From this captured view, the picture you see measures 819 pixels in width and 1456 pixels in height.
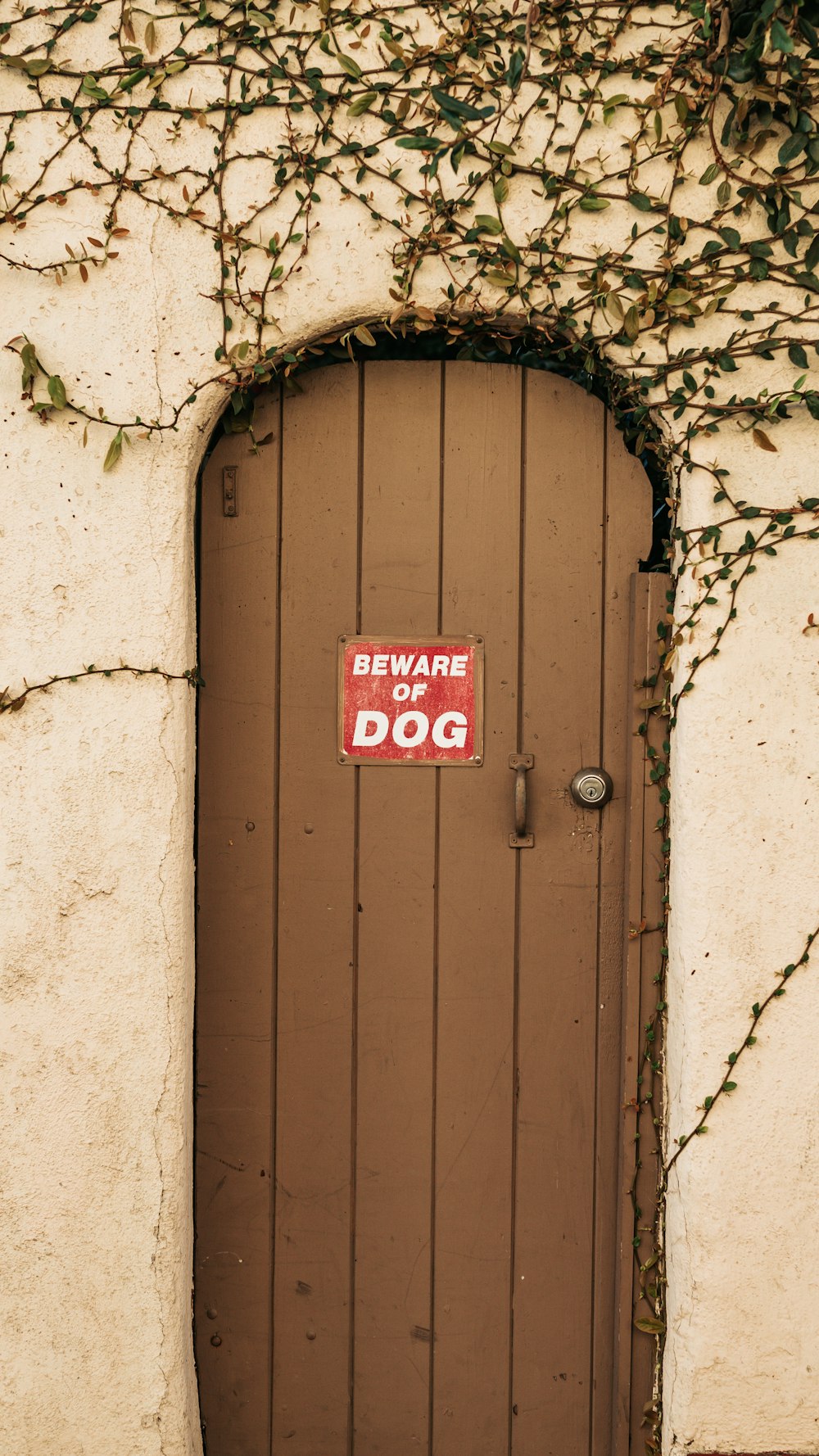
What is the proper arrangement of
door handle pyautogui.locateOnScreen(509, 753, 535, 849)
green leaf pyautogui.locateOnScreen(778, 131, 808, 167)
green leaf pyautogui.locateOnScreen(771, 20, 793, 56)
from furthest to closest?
door handle pyautogui.locateOnScreen(509, 753, 535, 849), green leaf pyautogui.locateOnScreen(778, 131, 808, 167), green leaf pyautogui.locateOnScreen(771, 20, 793, 56)

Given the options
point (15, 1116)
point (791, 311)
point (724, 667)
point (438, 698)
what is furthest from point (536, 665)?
point (15, 1116)

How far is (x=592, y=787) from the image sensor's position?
2.09 meters

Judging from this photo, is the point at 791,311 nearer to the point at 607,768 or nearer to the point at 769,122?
the point at 769,122

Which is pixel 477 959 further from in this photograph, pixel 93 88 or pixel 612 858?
pixel 93 88

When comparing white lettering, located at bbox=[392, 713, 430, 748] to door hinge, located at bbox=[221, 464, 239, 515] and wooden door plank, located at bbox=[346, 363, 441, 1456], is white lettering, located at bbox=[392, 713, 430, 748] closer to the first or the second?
wooden door plank, located at bbox=[346, 363, 441, 1456]

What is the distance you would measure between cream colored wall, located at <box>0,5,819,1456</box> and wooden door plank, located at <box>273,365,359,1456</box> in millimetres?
221

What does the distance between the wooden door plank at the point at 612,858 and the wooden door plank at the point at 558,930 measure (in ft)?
0.06

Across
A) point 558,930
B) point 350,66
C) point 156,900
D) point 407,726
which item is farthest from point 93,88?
point 558,930

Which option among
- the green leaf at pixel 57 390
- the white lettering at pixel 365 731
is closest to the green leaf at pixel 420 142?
the green leaf at pixel 57 390

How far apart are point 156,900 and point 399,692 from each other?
2.20ft

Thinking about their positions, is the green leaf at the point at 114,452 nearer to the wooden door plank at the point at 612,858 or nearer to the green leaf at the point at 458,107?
the green leaf at the point at 458,107

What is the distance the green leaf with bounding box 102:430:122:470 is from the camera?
194 centimetres

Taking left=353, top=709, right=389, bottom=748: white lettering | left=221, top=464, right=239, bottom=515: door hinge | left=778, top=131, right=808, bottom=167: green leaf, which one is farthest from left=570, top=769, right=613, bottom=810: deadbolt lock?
left=778, top=131, right=808, bottom=167: green leaf

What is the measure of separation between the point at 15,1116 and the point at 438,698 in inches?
48.4
